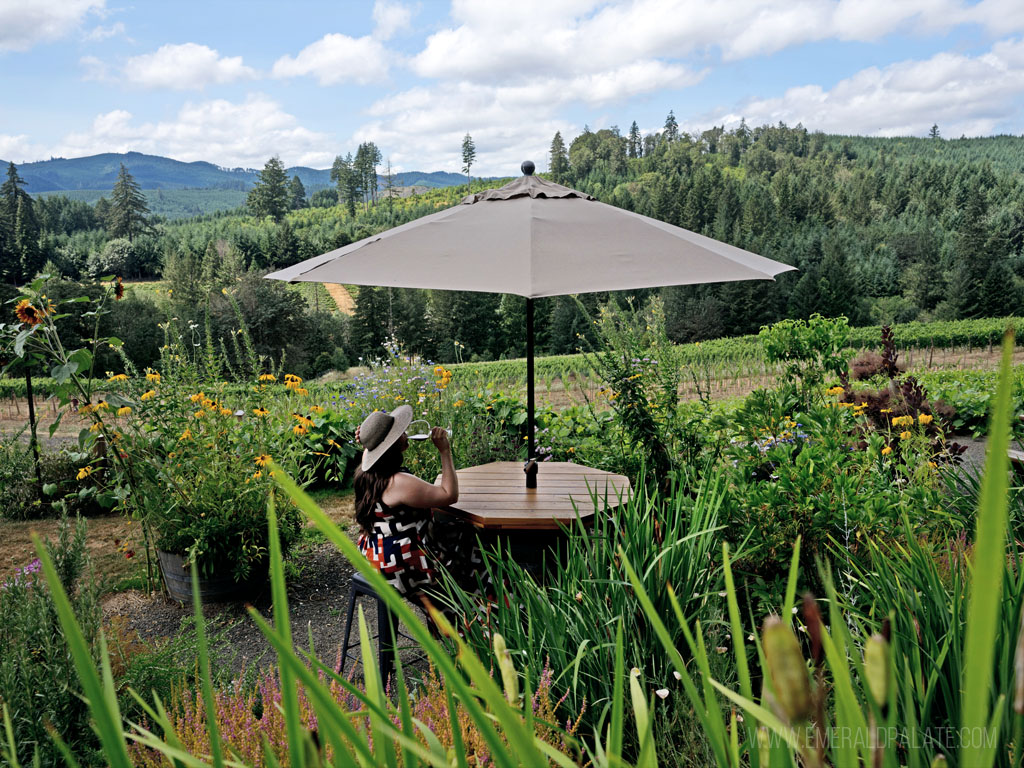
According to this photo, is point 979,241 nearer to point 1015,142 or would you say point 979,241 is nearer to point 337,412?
point 337,412

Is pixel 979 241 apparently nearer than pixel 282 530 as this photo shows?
No

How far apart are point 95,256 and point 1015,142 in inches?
4434

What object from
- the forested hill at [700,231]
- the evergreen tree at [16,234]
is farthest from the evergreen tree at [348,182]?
the evergreen tree at [16,234]

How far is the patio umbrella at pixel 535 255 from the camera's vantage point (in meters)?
2.65

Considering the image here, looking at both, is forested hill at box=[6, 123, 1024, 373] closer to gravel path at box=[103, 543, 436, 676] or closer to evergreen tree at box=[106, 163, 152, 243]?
evergreen tree at box=[106, 163, 152, 243]

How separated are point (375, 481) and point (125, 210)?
86.0 metres

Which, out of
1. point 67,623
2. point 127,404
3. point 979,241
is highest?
point 979,241

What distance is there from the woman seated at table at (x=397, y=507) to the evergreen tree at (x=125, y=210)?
270 ft

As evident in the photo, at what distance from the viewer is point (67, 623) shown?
1.51 ft

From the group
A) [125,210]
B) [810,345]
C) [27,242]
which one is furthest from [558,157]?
[810,345]

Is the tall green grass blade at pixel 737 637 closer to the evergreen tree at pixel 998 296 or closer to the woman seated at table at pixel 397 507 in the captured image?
the woman seated at table at pixel 397 507

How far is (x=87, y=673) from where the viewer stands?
18.0 inches

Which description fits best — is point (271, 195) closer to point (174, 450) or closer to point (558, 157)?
point (558, 157)

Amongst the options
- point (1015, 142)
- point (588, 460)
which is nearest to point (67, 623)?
point (588, 460)
